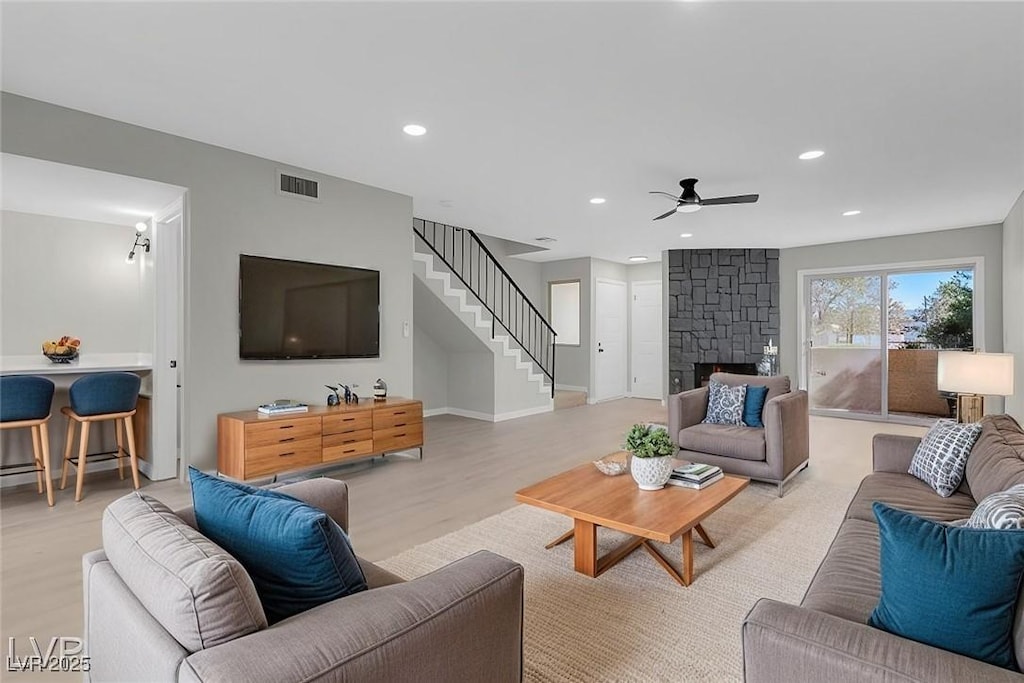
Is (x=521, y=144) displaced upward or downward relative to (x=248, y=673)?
upward

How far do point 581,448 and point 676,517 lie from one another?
306 cm

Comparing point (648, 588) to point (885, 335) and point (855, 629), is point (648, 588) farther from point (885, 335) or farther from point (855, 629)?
point (885, 335)

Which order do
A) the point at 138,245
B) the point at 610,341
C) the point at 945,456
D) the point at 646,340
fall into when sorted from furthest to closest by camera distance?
the point at 646,340, the point at 610,341, the point at 138,245, the point at 945,456

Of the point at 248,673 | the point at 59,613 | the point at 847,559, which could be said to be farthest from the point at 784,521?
the point at 59,613

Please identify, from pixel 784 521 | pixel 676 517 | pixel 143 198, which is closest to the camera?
pixel 676 517

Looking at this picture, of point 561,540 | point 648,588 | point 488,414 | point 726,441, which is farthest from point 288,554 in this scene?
point 488,414

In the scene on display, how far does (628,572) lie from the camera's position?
2.71m

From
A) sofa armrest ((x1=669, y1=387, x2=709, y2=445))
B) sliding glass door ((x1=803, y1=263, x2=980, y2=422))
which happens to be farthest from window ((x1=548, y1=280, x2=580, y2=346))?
sofa armrest ((x1=669, y1=387, x2=709, y2=445))

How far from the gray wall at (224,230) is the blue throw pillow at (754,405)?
10.9ft

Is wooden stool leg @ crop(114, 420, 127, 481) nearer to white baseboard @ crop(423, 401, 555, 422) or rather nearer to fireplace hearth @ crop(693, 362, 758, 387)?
white baseboard @ crop(423, 401, 555, 422)

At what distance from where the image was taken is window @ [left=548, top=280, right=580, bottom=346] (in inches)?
390

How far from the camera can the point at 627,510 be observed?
8.54ft

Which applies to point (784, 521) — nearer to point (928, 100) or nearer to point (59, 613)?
point (928, 100)

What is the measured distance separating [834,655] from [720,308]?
299 inches
